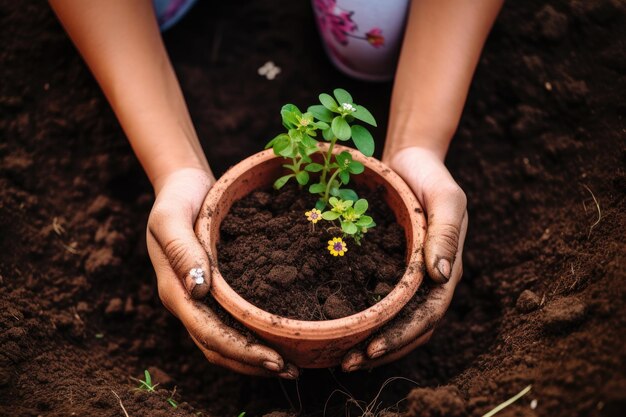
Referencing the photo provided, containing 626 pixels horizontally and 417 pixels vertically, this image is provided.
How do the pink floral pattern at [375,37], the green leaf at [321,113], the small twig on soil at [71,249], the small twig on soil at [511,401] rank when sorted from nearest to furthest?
the small twig on soil at [511,401]
the green leaf at [321,113]
the small twig on soil at [71,249]
the pink floral pattern at [375,37]

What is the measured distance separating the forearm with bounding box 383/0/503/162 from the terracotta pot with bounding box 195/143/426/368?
36 centimetres

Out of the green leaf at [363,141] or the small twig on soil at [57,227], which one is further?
the small twig on soil at [57,227]

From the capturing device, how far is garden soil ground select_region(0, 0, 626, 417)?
187 centimetres

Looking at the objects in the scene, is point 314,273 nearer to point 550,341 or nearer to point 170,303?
point 170,303

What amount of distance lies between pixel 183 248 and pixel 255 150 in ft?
3.59

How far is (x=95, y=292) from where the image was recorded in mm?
2375

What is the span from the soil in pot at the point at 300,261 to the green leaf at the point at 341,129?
342 millimetres

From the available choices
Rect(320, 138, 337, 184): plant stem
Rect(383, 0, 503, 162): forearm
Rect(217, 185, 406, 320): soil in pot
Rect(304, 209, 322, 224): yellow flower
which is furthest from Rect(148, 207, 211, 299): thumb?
Rect(383, 0, 503, 162): forearm

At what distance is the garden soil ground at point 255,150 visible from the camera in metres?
1.87

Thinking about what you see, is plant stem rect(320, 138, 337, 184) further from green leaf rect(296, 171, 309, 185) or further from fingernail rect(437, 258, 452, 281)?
fingernail rect(437, 258, 452, 281)

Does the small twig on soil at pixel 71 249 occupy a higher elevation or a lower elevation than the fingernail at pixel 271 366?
lower

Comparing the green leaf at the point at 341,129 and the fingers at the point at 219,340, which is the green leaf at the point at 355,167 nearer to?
the green leaf at the point at 341,129

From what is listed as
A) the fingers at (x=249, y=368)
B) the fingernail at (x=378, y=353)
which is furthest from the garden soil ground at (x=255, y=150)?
the fingers at (x=249, y=368)

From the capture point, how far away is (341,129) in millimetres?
1719
